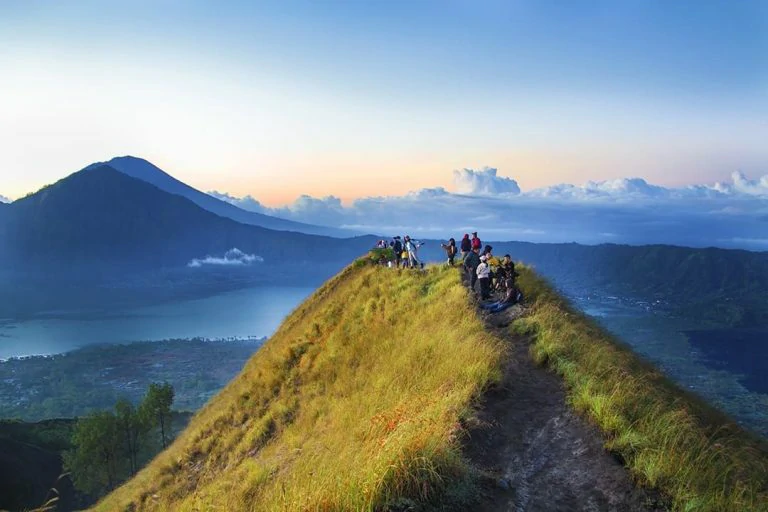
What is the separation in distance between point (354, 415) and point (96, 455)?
55.0 metres

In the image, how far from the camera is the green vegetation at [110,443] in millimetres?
50906

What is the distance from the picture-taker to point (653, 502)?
20.2ft

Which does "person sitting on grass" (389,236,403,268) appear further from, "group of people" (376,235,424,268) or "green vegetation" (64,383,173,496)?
"green vegetation" (64,383,173,496)

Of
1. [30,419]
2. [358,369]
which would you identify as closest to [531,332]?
[358,369]

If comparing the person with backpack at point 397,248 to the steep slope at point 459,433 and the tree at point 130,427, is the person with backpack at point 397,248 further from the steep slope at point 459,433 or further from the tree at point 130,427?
the tree at point 130,427

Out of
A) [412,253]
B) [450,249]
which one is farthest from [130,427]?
[450,249]

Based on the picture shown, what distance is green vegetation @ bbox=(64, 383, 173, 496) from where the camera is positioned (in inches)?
2004

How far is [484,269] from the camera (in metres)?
18.6

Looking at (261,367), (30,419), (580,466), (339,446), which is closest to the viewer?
(580,466)

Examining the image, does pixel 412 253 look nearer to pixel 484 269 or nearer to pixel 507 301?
pixel 484 269

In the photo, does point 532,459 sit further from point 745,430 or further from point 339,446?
point 745,430

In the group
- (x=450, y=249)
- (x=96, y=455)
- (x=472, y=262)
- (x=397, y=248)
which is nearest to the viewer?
(x=472, y=262)

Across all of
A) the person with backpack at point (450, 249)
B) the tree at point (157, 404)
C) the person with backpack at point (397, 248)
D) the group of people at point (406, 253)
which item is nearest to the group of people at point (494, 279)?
the person with backpack at point (450, 249)

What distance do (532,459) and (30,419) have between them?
159519 mm
